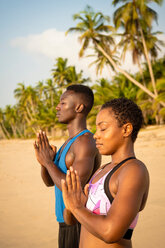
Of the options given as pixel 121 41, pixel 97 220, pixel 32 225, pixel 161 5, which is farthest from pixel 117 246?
pixel 121 41

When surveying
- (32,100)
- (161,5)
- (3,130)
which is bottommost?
(3,130)

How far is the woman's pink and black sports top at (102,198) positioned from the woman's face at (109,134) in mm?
113

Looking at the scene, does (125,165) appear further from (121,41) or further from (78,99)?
(121,41)

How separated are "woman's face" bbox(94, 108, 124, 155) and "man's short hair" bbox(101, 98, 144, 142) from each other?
0.03 metres

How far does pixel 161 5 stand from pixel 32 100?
38.4m

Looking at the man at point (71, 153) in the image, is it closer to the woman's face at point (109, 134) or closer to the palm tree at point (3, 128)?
the woman's face at point (109, 134)

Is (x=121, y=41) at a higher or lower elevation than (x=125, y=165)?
higher

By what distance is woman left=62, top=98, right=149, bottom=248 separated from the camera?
1.06m

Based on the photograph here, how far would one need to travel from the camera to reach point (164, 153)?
10.9m

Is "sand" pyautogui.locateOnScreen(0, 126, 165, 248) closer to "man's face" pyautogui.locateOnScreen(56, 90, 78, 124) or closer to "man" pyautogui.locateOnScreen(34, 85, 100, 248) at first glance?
"man" pyautogui.locateOnScreen(34, 85, 100, 248)

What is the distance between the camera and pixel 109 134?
52.2 inches

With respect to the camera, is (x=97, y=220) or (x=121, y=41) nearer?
(x=97, y=220)

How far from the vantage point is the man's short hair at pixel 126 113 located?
4.34ft

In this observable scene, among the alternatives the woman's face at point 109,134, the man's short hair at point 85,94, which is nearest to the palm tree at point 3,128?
the man's short hair at point 85,94
